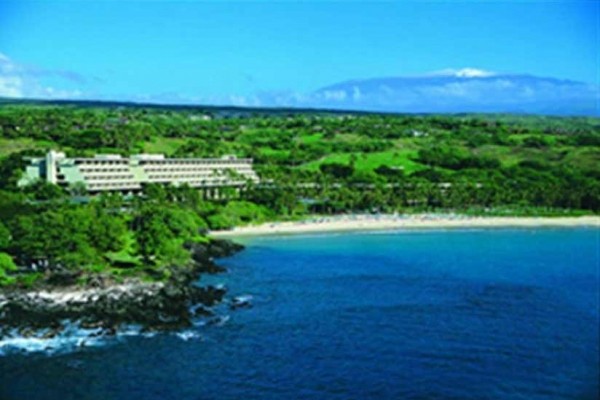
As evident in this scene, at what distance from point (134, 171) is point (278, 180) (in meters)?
10.00

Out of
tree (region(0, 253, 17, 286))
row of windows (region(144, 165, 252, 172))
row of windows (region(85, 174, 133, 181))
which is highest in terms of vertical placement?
row of windows (region(144, 165, 252, 172))

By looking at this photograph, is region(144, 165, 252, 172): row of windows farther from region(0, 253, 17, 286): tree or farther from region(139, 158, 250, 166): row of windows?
region(0, 253, 17, 286): tree

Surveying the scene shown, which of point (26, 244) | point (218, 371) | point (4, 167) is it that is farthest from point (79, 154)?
point (218, 371)

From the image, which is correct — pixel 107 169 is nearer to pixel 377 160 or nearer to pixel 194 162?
pixel 194 162

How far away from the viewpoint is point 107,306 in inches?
869

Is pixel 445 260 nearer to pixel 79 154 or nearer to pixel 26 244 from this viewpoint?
pixel 26 244

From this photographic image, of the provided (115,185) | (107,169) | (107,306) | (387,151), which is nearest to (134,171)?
(115,185)

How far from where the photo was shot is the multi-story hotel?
147ft

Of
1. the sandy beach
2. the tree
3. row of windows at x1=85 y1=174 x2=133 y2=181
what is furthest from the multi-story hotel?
the tree

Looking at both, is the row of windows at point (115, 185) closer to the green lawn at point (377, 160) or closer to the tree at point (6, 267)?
the green lawn at point (377, 160)

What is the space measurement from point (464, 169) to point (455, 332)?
4019 cm

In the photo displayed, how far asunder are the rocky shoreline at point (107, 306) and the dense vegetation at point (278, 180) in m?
1.08

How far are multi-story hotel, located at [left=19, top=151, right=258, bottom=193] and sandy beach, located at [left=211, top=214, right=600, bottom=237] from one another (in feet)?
28.1

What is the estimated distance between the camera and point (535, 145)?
63594 mm
